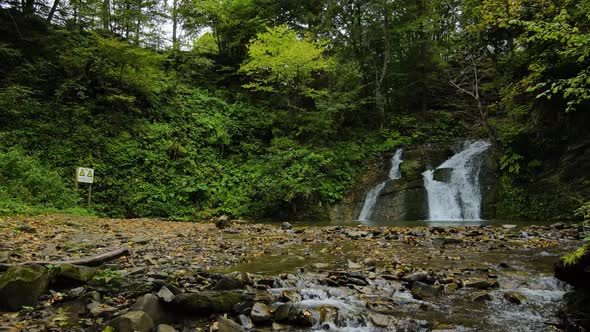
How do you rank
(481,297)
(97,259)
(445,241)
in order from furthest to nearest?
(445,241), (97,259), (481,297)

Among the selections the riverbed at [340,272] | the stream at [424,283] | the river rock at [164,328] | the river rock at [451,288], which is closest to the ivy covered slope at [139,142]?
the riverbed at [340,272]

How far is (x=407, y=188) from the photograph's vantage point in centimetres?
1614

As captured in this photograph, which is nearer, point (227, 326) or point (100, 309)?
point (227, 326)

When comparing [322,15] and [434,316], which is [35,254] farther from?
[322,15]

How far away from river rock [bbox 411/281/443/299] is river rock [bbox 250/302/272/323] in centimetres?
196

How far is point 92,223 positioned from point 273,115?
12.5 metres

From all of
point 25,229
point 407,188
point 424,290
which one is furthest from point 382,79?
point 25,229

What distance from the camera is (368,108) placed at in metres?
23.6

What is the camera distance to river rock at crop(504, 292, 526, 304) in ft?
13.4

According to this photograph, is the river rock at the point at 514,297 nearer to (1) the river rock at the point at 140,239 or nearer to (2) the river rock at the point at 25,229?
(1) the river rock at the point at 140,239

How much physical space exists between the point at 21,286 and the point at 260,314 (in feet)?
7.92

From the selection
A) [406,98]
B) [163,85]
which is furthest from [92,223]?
[406,98]

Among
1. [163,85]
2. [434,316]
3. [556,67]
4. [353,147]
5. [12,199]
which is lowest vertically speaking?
[434,316]

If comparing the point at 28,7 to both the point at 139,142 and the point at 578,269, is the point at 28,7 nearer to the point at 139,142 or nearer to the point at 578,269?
the point at 139,142
